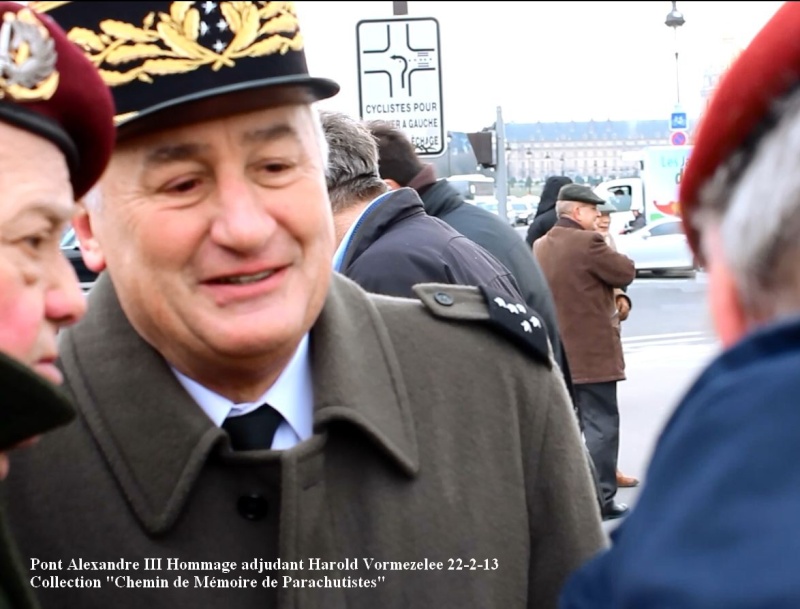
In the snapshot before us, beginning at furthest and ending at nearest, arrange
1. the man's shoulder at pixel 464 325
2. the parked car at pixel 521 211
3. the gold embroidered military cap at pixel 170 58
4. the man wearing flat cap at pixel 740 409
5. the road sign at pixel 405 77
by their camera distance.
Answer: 1. the parked car at pixel 521 211
2. the road sign at pixel 405 77
3. the man's shoulder at pixel 464 325
4. the gold embroidered military cap at pixel 170 58
5. the man wearing flat cap at pixel 740 409

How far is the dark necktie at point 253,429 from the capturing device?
5.62ft

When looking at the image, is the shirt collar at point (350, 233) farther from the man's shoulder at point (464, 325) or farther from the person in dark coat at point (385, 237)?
the man's shoulder at point (464, 325)

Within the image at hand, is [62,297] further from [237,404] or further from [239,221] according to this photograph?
Result: [237,404]

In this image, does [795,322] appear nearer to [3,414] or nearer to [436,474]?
[3,414]

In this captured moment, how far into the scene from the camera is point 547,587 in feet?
6.01

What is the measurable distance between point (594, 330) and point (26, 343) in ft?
19.1

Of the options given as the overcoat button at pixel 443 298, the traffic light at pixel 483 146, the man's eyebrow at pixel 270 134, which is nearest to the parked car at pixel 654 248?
the traffic light at pixel 483 146

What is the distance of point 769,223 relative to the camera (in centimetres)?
90

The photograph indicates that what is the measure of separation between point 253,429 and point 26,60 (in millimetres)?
662

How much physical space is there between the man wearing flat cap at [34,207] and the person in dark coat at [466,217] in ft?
9.57

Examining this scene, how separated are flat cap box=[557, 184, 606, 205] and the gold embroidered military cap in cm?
584

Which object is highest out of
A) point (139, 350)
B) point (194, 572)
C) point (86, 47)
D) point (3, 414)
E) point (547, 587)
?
point (86, 47)

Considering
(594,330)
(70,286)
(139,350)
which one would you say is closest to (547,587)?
(139,350)

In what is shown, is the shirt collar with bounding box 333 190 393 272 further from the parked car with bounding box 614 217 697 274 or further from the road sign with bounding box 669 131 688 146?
the parked car with bounding box 614 217 697 274
